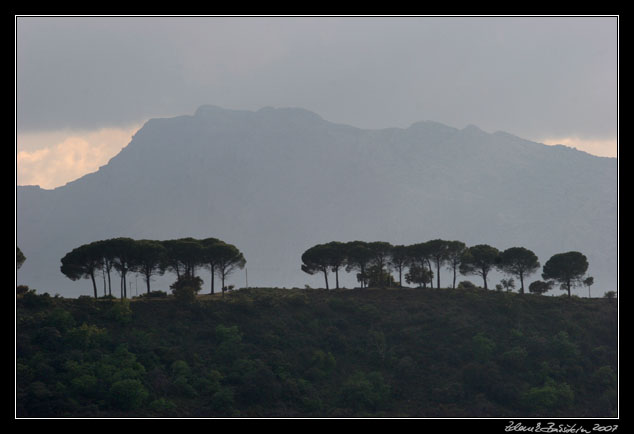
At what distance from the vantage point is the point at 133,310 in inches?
3108

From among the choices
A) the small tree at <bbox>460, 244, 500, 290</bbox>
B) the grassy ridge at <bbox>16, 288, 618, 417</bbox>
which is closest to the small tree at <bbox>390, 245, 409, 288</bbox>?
the small tree at <bbox>460, 244, 500, 290</bbox>

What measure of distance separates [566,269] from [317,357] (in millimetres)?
37962

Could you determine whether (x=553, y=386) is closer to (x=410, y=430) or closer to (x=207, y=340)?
(x=410, y=430)

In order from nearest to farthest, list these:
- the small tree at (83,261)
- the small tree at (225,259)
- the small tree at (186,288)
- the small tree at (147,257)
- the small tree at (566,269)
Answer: the small tree at (186,288), the small tree at (83,261), the small tree at (147,257), the small tree at (225,259), the small tree at (566,269)

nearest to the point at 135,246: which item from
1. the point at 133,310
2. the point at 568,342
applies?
the point at 133,310

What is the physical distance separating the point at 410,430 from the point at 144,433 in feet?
63.8

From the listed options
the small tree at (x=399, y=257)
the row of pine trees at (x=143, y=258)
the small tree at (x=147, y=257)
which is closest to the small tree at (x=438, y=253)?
the small tree at (x=399, y=257)

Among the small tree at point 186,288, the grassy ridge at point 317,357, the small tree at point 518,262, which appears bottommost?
the grassy ridge at point 317,357

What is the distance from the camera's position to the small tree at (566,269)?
92.1 meters

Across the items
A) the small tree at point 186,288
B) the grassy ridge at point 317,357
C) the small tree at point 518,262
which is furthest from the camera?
the small tree at point 518,262

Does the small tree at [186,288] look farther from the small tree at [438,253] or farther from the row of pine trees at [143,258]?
the small tree at [438,253]

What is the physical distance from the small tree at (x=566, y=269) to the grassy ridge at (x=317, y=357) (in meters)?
5.47

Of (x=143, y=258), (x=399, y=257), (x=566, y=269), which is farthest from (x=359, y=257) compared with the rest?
(x=143, y=258)

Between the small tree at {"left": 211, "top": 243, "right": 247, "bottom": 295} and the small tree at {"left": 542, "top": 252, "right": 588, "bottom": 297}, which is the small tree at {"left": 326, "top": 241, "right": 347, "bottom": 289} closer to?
the small tree at {"left": 211, "top": 243, "right": 247, "bottom": 295}
